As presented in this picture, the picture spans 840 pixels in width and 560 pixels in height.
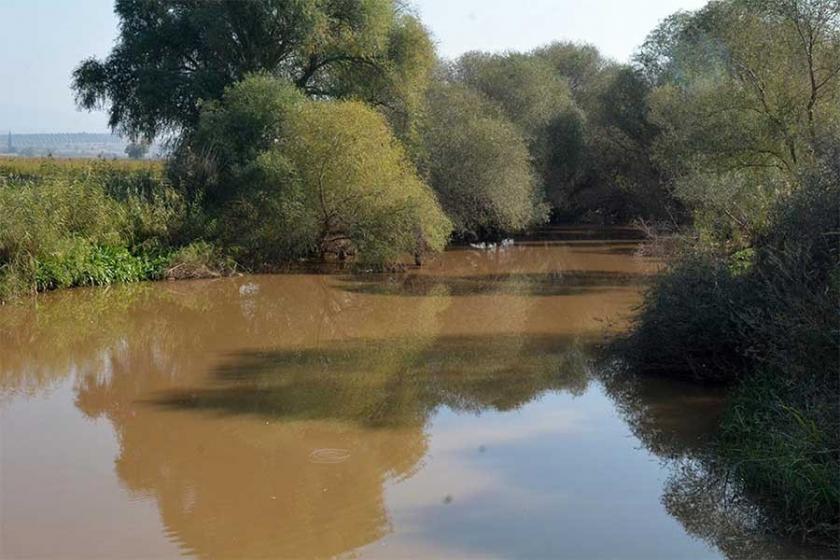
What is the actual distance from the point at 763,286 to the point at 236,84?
17.0m

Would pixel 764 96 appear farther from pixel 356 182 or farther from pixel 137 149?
pixel 137 149

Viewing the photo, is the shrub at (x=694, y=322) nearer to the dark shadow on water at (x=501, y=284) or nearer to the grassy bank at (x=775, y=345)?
the grassy bank at (x=775, y=345)

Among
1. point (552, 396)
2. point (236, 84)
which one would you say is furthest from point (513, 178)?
point (552, 396)

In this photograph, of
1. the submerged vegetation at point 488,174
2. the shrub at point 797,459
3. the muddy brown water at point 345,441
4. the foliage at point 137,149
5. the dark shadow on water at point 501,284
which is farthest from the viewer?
the foliage at point 137,149

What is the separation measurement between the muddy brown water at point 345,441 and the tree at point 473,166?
34.2 feet

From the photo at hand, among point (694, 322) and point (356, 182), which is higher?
point (356, 182)

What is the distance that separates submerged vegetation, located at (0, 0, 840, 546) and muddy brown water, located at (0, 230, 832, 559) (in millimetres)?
878

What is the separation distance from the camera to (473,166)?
85.8 feet

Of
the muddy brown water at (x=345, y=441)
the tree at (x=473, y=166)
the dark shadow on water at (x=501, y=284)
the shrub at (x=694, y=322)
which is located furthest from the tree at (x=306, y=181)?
the shrub at (x=694, y=322)

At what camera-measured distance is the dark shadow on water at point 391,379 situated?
9.90 meters

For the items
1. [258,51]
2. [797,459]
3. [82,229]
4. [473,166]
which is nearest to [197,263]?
[82,229]

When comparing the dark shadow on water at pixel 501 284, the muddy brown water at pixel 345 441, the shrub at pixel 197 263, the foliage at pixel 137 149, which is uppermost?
the foliage at pixel 137 149

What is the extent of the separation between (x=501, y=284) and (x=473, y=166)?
6.62 meters

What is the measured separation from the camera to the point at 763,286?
8.91 m
